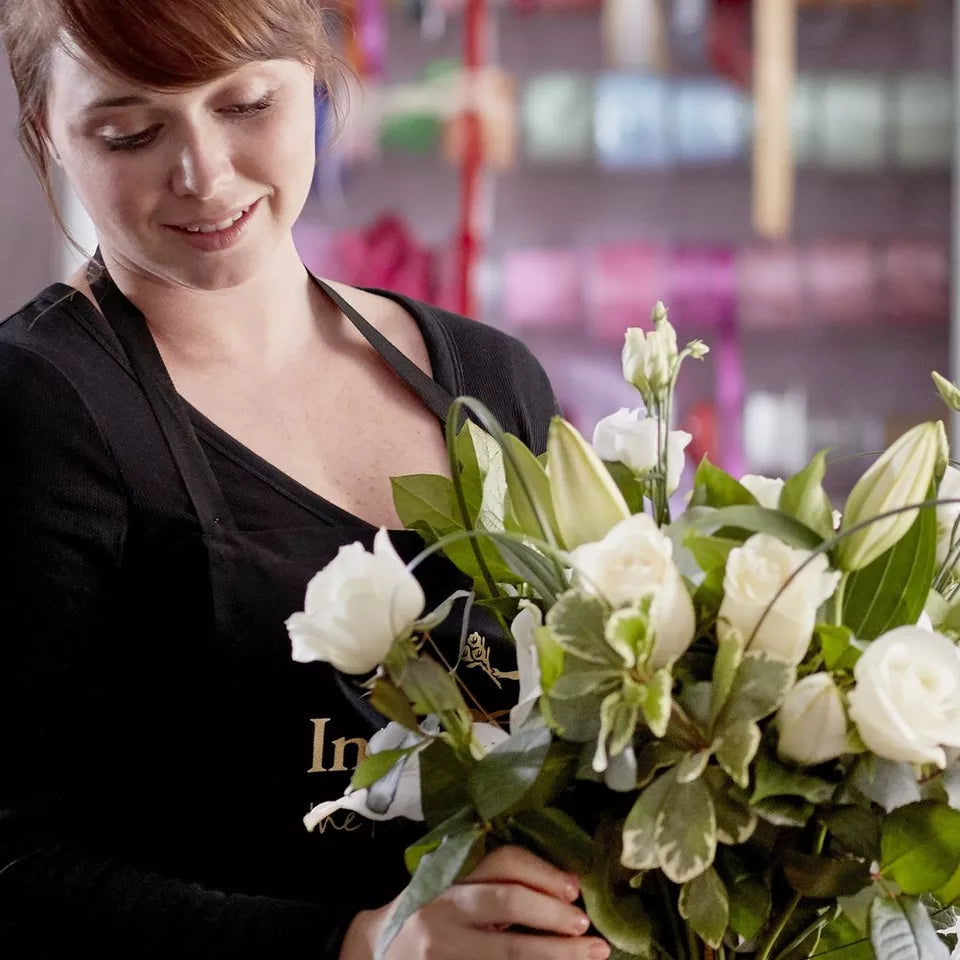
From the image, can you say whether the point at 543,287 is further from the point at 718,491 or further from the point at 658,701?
the point at 658,701

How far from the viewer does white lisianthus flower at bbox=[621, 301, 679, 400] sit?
3.05ft

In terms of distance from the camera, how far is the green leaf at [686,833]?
76 cm

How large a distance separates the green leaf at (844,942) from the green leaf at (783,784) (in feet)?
0.52

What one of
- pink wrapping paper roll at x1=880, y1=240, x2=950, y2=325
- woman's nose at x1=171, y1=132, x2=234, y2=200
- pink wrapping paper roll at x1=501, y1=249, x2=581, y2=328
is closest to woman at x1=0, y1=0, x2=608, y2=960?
woman's nose at x1=171, y1=132, x2=234, y2=200

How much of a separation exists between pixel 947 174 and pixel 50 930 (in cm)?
288

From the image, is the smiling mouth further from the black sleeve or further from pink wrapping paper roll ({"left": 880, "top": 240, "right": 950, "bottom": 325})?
pink wrapping paper roll ({"left": 880, "top": 240, "right": 950, "bottom": 325})

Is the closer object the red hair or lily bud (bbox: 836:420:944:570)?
lily bud (bbox: 836:420:944:570)

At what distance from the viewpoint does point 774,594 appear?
77cm

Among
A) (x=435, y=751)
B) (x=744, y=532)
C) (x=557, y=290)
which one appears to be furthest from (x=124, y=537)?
A: (x=557, y=290)

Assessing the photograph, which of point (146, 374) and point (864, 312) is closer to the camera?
point (146, 374)

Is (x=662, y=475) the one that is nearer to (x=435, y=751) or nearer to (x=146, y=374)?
(x=435, y=751)

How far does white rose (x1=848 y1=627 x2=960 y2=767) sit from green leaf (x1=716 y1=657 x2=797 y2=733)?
4 centimetres

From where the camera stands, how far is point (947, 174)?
3.39m

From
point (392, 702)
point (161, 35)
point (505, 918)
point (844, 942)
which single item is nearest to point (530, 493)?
point (392, 702)
